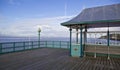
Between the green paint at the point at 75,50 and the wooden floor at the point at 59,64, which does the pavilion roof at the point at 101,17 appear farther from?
the wooden floor at the point at 59,64

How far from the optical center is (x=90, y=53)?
878cm

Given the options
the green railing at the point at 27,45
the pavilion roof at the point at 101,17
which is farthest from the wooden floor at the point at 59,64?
the green railing at the point at 27,45

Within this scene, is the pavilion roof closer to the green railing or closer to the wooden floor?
the wooden floor

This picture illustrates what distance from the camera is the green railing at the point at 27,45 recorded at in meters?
9.84

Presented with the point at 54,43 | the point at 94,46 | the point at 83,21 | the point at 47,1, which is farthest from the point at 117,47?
the point at 47,1

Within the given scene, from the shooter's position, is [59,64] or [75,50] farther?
[75,50]

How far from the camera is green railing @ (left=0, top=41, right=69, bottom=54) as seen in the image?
9836 millimetres

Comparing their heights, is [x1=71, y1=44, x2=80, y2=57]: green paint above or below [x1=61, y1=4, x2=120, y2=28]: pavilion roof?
below

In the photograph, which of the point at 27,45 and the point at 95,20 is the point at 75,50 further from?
the point at 27,45

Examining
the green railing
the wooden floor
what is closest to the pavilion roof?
the wooden floor

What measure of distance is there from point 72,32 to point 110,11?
3.26 meters

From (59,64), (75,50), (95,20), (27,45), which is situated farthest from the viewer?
(27,45)

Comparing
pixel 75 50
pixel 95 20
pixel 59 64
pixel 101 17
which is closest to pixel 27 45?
pixel 75 50

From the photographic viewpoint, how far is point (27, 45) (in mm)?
12016
